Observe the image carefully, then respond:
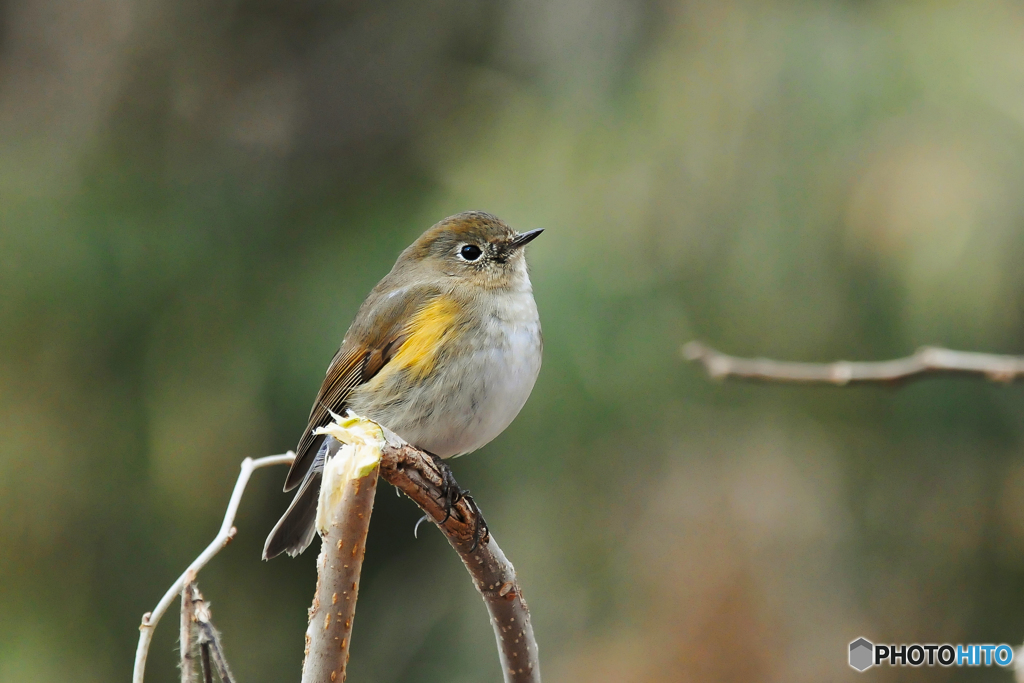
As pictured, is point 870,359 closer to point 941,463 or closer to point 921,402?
point 921,402

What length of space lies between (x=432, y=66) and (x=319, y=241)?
91 centimetres

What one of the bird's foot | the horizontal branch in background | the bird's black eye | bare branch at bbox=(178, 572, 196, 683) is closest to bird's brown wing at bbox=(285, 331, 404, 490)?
the bird's black eye

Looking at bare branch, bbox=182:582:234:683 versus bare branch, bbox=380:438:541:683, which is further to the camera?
bare branch, bbox=380:438:541:683

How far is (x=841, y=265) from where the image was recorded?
2.60 m

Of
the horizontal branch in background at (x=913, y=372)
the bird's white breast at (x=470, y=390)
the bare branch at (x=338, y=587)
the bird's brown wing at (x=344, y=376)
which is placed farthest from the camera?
the bird's brown wing at (x=344, y=376)

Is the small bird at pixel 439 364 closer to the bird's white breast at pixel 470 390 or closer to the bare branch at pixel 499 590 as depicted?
the bird's white breast at pixel 470 390

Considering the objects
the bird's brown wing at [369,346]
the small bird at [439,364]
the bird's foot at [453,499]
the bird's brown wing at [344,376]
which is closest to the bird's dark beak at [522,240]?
the small bird at [439,364]

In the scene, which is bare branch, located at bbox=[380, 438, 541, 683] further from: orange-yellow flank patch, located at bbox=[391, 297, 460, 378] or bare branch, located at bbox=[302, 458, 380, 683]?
orange-yellow flank patch, located at bbox=[391, 297, 460, 378]

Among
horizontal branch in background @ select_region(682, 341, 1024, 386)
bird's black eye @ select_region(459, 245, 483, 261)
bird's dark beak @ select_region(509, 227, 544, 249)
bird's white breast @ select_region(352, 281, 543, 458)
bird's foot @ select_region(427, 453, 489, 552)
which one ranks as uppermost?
bird's dark beak @ select_region(509, 227, 544, 249)

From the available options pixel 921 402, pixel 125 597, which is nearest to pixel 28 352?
pixel 125 597

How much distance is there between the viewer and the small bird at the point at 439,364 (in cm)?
175

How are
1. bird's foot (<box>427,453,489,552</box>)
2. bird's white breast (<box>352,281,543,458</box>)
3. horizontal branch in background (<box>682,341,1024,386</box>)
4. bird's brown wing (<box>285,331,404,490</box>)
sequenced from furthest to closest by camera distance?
bird's brown wing (<box>285,331,404,490</box>)
bird's white breast (<box>352,281,543,458</box>)
bird's foot (<box>427,453,489,552</box>)
horizontal branch in background (<box>682,341,1024,386</box>)

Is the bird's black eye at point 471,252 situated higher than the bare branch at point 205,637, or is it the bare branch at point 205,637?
the bird's black eye at point 471,252

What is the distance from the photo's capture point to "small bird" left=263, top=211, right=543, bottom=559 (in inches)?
68.9
